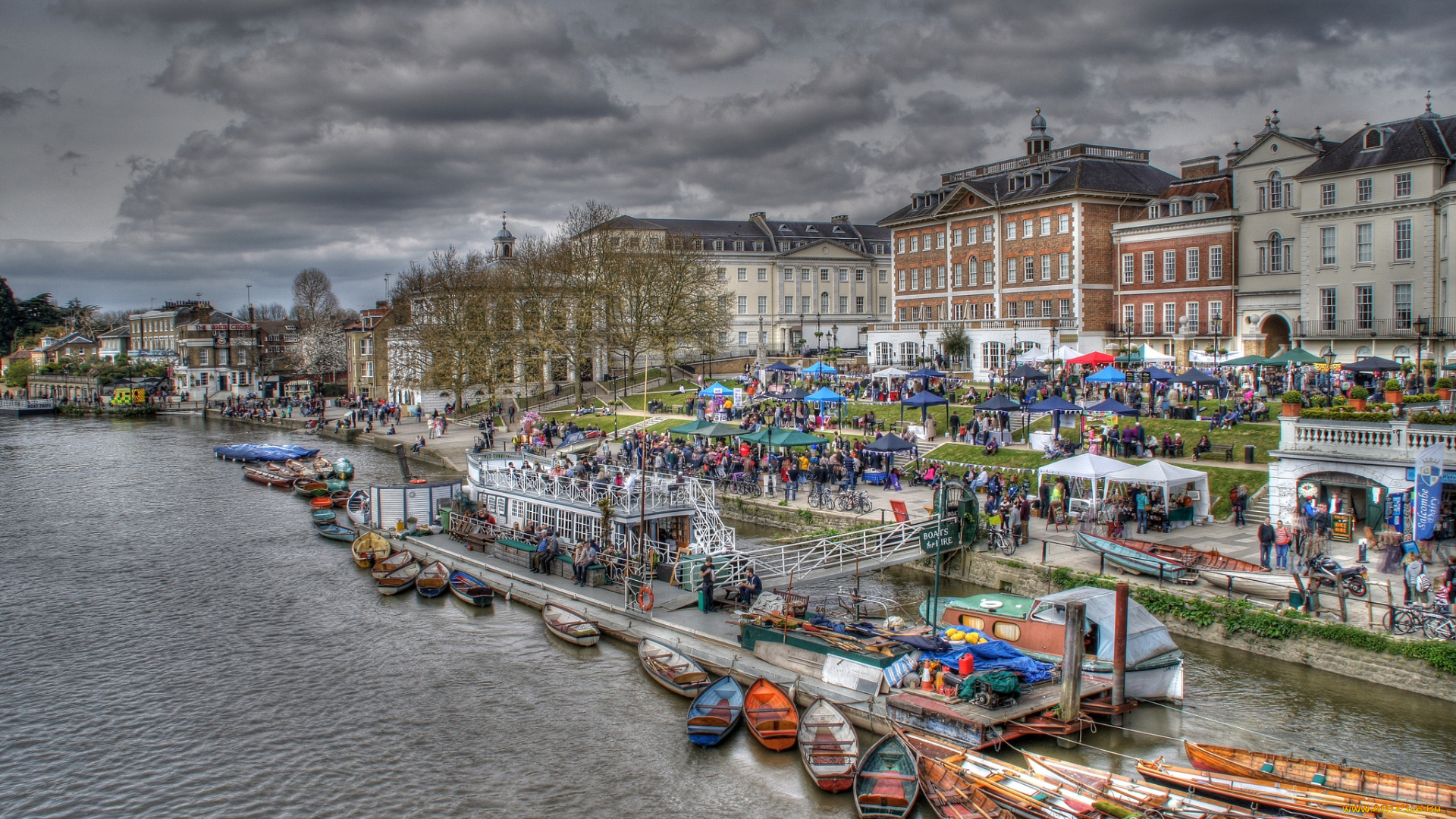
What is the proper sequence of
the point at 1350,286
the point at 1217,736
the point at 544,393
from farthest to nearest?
the point at 544,393 < the point at 1350,286 < the point at 1217,736

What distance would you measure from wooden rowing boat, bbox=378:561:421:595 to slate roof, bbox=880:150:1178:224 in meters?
53.3

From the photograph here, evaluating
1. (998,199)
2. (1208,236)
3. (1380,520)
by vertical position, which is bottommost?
(1380,520)

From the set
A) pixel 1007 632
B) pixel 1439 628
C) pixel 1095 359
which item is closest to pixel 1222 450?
pixel 1095 359

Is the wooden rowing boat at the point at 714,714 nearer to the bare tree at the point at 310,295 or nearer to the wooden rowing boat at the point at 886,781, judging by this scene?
the wooden rowing boat at the point at 886,781

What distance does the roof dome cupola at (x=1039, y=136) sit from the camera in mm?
82125

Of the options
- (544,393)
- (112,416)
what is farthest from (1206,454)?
(112,416)

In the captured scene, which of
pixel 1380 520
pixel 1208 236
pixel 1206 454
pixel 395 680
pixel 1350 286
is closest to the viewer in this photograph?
pixel 395 680

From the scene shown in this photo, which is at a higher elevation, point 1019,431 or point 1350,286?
point 1350,286

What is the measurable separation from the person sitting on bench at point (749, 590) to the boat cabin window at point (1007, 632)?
5.95 meters

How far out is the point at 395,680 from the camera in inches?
950

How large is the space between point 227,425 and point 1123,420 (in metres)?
86.1

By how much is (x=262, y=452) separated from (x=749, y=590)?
51667 millimetres

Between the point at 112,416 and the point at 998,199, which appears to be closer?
the point at 998,199

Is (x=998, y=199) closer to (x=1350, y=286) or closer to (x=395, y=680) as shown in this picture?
(x=1350, y=286)
